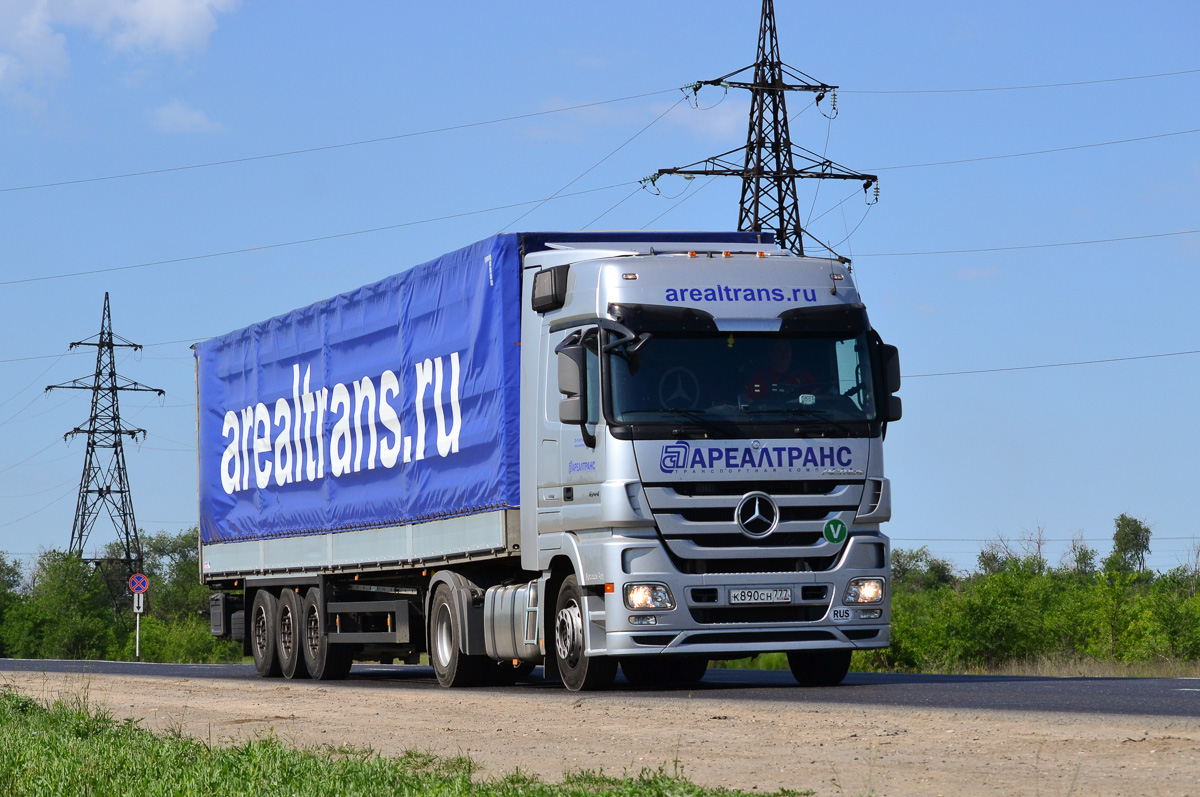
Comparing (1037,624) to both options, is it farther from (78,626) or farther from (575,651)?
(78,626)

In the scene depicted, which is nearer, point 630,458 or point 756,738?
point 756,738

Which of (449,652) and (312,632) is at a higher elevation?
(312,632)

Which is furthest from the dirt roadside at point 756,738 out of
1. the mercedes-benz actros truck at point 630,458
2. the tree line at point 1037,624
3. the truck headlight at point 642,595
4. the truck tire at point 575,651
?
the tree line at point 1037,624

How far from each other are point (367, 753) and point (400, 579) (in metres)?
8.85

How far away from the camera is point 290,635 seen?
21.2 m

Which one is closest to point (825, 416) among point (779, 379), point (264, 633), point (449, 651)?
point (779, 379)

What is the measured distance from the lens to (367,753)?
989cm

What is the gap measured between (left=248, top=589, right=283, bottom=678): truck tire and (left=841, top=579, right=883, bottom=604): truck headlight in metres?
9.68

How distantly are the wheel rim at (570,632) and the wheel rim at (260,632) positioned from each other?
8095 mm

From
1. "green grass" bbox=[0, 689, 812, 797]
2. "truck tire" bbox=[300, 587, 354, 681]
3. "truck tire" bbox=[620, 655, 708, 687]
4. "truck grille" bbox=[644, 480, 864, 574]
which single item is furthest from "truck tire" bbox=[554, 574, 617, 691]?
"truck tire" bbox=[300, 587, 354, 681]

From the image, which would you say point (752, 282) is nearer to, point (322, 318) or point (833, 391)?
point (833, 391)

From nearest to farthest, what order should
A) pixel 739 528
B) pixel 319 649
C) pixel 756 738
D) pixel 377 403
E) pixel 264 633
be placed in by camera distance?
pixel 756 738
pixel 739 528
pixel 377 403
pixel 319 649
pixel 264 633

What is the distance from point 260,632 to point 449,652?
595cm

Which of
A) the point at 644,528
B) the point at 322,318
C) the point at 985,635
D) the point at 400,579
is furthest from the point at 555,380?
the point at 985,635
